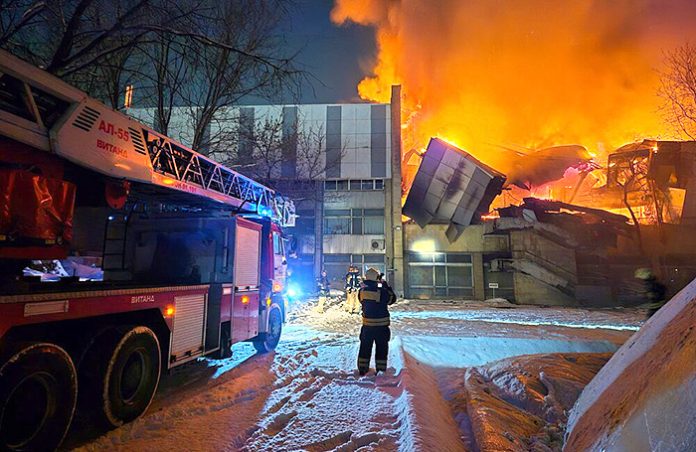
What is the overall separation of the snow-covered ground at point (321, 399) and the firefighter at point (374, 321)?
33cm

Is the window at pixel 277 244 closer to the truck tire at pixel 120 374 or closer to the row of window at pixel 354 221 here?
the truck tire at pixel 120 374

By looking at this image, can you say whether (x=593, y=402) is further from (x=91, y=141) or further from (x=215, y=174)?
(x=215, y=174)

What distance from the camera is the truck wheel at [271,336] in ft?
24.6

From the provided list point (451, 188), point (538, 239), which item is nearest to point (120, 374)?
point (451, 188)

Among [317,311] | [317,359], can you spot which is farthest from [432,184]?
[317,359]

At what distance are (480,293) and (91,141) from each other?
21.5 m

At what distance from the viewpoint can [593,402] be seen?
3227mm

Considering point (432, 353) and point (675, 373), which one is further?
point (432, 353)

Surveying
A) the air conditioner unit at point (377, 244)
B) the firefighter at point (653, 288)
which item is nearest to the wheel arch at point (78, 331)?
the firefighter at point (653, 288)

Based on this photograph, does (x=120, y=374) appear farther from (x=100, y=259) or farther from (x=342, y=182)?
(x=342, y=182)

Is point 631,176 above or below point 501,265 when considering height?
above

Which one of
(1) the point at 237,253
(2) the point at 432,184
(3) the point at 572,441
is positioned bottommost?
(3) the point at 572,441

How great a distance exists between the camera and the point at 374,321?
6.13m

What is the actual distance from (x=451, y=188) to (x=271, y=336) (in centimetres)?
1735
